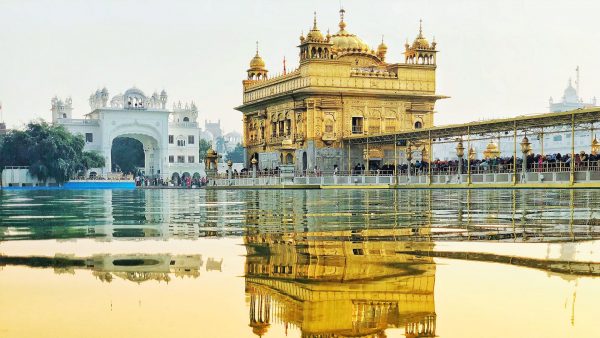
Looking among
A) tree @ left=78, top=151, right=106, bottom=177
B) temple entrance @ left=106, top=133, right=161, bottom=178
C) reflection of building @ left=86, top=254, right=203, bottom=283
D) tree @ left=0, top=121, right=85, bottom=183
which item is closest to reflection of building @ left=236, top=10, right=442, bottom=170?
tree @ left=0, top=121, right=85, bottom=183

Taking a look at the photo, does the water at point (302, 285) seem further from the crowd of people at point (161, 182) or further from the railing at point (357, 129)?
the crowd of people at point (161, 182)

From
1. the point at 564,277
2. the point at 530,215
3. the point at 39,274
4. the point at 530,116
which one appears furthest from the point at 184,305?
the point at 530,116

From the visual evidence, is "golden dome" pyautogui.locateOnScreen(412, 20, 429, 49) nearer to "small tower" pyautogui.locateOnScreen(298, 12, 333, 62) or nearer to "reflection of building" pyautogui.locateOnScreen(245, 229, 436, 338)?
"small tower" pyautogui.locateOnScreen(298, 12, 333, 62)

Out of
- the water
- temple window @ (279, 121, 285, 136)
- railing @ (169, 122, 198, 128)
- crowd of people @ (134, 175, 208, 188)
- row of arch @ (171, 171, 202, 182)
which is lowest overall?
the water

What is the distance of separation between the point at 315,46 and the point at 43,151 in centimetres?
2699

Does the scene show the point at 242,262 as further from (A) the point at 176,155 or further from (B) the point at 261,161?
(A) the point at 176,155

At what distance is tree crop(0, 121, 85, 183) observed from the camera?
65750 millimetres

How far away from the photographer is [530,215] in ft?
38.4

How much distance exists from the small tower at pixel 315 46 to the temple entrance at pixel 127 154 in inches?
1802

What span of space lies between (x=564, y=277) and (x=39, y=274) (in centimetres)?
301

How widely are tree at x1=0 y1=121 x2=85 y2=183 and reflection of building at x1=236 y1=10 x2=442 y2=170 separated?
19177mm

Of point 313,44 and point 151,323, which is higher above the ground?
point 313,44

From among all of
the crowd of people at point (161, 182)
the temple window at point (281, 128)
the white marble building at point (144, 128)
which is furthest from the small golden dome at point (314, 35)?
the white marble building at point (144, 128)

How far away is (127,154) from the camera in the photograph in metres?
93.2
